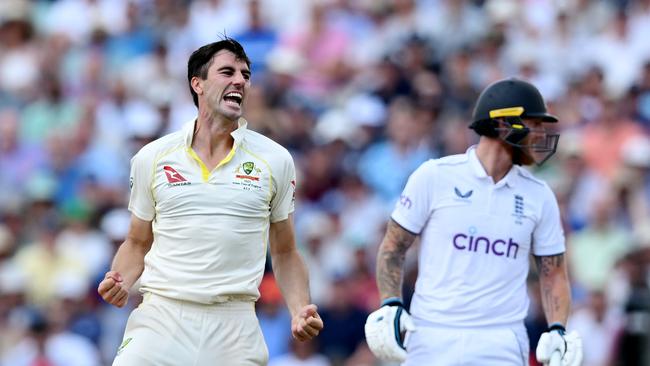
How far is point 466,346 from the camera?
24.8 ft

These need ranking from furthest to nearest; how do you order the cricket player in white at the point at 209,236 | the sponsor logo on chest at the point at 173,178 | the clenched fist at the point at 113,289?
the sponsor logo on chest at the point at 173,178 < the cricket player in white at the point at 209,236 < the clenched fist at the point at 113,289

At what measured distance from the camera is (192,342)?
23.0 ft

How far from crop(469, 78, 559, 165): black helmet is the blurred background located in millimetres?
3479

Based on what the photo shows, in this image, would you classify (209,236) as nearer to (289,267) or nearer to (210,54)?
(289,267)

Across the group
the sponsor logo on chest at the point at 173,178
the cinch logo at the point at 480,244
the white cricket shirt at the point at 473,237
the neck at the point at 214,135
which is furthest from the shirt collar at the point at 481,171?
the sponsor logo on chest at the point at 173,178

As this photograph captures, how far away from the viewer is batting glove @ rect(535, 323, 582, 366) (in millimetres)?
7633

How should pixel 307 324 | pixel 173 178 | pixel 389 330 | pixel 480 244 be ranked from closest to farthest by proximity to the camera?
pixel 307 324
pixel 173 178
pixel 389 330
pixel 480 244

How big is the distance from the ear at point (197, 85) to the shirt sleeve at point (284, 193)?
0.58 m

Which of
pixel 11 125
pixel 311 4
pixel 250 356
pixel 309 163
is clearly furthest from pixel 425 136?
pixel 250 356

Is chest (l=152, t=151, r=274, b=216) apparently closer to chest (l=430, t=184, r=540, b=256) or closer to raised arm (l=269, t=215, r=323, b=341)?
raised arm (l=269, t=215, r=323, b=341)

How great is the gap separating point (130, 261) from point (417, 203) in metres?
1.62

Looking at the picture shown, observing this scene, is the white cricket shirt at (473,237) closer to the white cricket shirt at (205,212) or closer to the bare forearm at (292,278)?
the bare forearm at (292,278)

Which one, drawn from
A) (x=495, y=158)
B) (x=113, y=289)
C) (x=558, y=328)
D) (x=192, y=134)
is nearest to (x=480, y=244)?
(x=495, y=158)

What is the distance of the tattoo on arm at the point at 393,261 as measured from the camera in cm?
784
